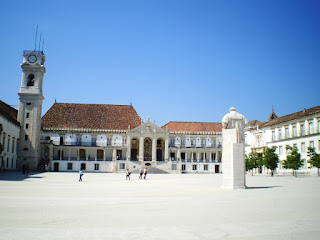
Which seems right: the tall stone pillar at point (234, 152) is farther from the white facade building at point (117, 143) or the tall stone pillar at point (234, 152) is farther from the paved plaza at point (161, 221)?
the white facade building at point (117, 143)

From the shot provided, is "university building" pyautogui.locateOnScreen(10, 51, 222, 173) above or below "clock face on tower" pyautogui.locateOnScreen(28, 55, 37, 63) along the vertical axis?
below

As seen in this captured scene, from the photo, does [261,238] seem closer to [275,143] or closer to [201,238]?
[201,238]

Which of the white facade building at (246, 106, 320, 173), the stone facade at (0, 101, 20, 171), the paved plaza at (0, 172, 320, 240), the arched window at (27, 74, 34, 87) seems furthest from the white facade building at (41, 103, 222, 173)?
the paved plaza at (0, 172, 320, 240)

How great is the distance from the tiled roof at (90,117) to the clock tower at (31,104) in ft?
35.5

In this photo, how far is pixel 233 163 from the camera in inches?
728

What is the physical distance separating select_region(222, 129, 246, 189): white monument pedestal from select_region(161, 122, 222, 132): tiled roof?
185 feet

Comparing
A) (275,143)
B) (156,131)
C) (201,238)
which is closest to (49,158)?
(156,131)

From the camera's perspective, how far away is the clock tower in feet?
181

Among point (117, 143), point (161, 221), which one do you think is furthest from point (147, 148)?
point (161, 221)

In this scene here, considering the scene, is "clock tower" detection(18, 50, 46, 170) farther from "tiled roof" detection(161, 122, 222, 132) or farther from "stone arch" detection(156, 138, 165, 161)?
"tiled roof" detection(161, 122, 222, 132)

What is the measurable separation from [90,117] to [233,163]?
5674 cm

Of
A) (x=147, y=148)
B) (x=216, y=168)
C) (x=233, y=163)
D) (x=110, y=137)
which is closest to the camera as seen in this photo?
(x=233, y=163)

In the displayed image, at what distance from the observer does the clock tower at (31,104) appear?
2175 inches

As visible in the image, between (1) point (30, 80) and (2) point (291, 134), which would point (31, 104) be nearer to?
(1) point (30, 80)
